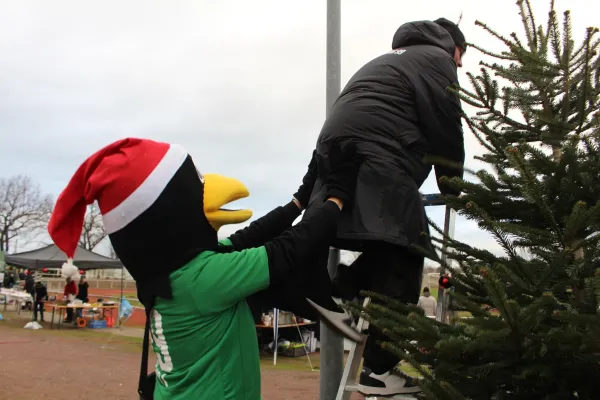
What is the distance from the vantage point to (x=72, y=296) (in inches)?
687

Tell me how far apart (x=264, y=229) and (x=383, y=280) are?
627 mm

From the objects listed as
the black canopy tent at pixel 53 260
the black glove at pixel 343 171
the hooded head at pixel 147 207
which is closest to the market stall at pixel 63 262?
the black canopy tent at pixel 53 260

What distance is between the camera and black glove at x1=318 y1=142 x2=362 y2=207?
87.3 inches

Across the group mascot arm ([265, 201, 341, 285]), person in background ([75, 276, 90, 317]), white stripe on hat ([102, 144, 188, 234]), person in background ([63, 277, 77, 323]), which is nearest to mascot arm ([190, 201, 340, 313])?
mascot arm ([265, 201, 341, 285])

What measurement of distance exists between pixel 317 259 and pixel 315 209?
23 centimetres

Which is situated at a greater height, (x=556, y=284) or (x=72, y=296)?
(x=556, y=284)

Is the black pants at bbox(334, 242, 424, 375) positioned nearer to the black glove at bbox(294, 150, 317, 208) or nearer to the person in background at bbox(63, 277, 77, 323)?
the black glove at bbox(294, 150, 317, 208)

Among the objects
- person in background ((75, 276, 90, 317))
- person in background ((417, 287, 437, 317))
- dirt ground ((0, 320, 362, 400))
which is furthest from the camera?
person in background ((75, 276, 90, 317))

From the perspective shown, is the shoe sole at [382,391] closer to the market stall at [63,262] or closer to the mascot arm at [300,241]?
the mascot arm at [300,241]

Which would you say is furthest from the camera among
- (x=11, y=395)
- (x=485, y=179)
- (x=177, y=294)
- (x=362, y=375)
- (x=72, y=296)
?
(x=72, y=296)

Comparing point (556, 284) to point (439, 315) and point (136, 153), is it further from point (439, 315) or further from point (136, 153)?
point (136, 153)

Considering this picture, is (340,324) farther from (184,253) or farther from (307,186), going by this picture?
(184,253)

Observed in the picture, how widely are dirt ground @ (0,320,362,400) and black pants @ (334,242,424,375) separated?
3.14m

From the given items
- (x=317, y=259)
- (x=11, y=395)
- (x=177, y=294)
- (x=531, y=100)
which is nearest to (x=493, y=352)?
(x=317, y=259)
